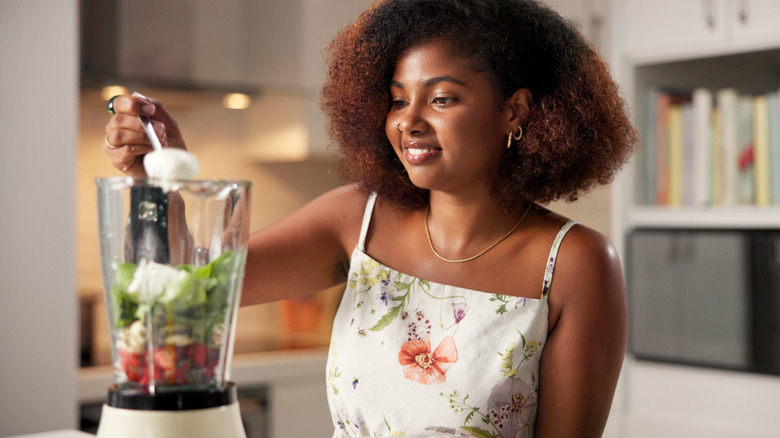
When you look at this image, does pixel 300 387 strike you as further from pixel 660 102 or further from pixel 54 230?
pixel 660 102

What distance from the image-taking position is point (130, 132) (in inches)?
43.6

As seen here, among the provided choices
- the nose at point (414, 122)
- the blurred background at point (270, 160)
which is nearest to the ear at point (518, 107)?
the nose at point (414, 122)

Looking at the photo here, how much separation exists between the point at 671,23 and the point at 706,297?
31.4 inches

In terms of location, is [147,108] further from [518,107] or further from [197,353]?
[518,107]

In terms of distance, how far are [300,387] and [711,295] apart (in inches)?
48.3

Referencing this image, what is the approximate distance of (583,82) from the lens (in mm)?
1306

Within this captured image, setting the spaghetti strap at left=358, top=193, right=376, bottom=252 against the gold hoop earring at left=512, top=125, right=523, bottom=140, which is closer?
the gold hoop earring at left=512, top=125, right=523, bottom=140

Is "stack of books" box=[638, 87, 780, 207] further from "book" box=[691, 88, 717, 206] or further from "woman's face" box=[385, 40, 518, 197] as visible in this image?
"woman's face" box=[385, 40, 518, 197]

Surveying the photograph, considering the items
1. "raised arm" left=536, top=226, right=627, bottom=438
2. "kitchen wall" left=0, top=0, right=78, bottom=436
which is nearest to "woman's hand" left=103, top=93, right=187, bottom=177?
"raised arm" left=536, top=226, right=627, bottom=438

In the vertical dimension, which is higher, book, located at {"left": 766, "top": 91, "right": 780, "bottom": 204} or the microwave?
book, located at {"left": 766, "top": 91, "right": 780, "bottom": 204}

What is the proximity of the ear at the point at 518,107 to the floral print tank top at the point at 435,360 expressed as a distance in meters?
→ 0.17

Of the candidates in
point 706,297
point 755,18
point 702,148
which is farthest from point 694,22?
point 706,297

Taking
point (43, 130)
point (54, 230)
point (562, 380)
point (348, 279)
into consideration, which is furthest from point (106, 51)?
→ point (562, 380)

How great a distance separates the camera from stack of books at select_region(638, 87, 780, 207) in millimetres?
2438
